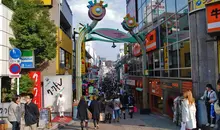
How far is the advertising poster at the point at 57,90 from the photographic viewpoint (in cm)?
1695

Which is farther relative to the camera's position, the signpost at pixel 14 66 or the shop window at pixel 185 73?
the shop window at pixel 185 73

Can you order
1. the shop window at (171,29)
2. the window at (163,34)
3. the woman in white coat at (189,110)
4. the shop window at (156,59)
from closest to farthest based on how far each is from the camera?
the woman in white coat at (189,110), the shop window at (171,29), the window at (163,34), the shop window at (156,59)

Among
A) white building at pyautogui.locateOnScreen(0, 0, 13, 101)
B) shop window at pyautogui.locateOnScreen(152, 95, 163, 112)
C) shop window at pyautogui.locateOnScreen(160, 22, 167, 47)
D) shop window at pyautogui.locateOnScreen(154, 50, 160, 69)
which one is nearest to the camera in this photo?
white building at pyautogui.locateOnScreen(0, 0, 13, 101)

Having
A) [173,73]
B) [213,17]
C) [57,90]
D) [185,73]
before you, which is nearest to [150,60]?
[173,73]

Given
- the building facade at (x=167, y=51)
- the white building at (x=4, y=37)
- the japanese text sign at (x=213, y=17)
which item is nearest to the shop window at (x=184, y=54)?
the building facade at (x=167, y=51)

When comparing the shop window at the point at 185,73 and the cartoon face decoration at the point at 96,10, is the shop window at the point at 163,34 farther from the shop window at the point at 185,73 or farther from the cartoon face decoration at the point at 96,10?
the cartoon face decoration at the point at 96,10

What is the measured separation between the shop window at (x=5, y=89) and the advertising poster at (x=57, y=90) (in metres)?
2.22

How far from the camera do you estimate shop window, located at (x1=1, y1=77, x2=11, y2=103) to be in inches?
619

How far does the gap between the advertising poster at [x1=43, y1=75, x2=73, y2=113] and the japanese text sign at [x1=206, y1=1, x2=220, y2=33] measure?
29.6ft

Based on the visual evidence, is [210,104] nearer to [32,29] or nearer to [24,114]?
[24,114]

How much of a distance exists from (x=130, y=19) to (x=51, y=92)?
32.4 ft

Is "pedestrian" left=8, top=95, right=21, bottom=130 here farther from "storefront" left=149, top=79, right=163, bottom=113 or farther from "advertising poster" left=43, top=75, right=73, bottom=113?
"storefront" left=149, top=79, right=163, bottom=113

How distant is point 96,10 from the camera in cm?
2094

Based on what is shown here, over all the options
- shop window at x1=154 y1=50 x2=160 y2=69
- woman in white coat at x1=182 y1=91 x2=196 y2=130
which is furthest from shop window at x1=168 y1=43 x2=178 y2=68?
woman in white coat at x1=182 y1=91 x2=196 y2=130
